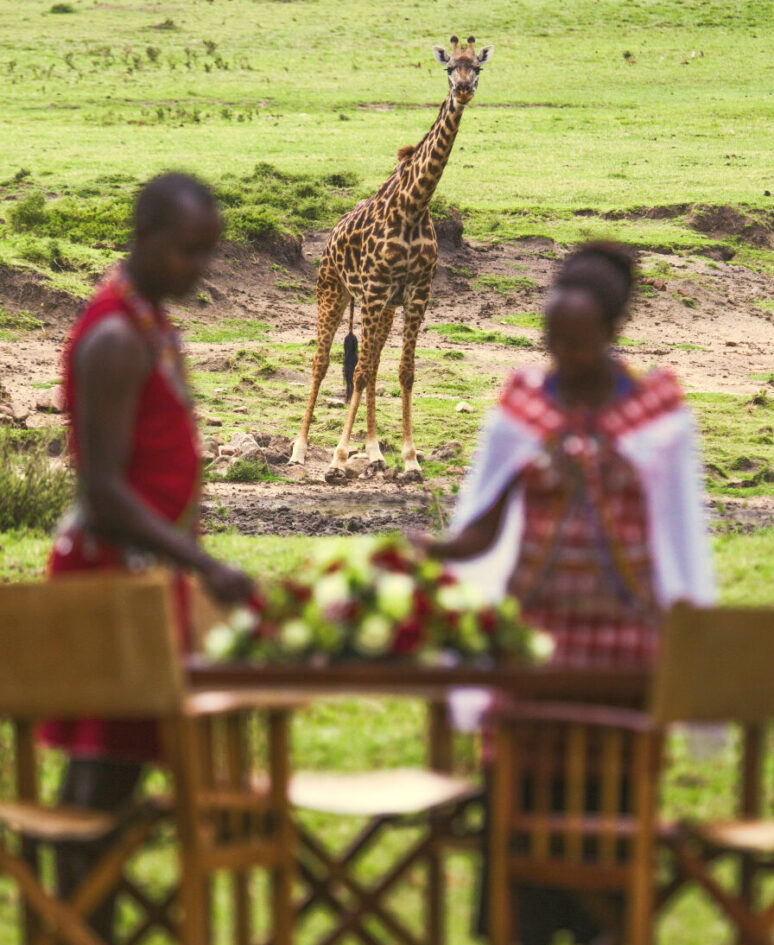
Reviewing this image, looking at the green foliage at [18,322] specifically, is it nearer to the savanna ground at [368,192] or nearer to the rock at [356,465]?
the savanna ground at [368,192]

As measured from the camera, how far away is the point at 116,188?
2334 centimetres

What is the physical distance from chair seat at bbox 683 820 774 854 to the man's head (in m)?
1.59

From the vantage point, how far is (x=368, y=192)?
81.1 feet

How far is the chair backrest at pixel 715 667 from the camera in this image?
3326 mm

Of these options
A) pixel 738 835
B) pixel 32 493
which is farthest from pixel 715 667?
pixel 32 493

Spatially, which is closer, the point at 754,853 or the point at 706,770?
the point at 754,853

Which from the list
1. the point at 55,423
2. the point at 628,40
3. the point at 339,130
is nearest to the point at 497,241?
the point at 339,130

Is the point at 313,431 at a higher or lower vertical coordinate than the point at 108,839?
lower

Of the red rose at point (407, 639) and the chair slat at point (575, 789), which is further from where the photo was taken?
the red rose at point (407, 639)

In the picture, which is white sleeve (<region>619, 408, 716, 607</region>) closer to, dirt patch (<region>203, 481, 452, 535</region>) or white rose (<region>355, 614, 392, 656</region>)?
white rose (<region>355, 614, 392, 656</region>)

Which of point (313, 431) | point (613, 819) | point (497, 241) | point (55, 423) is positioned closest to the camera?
point (613, 819)

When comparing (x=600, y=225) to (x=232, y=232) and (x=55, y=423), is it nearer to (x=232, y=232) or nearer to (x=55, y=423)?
(x=232, y=232)

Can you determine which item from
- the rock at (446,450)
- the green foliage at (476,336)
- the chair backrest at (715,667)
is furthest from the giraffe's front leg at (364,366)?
the chair backrest at (715,667)

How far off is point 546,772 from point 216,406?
12399mm
